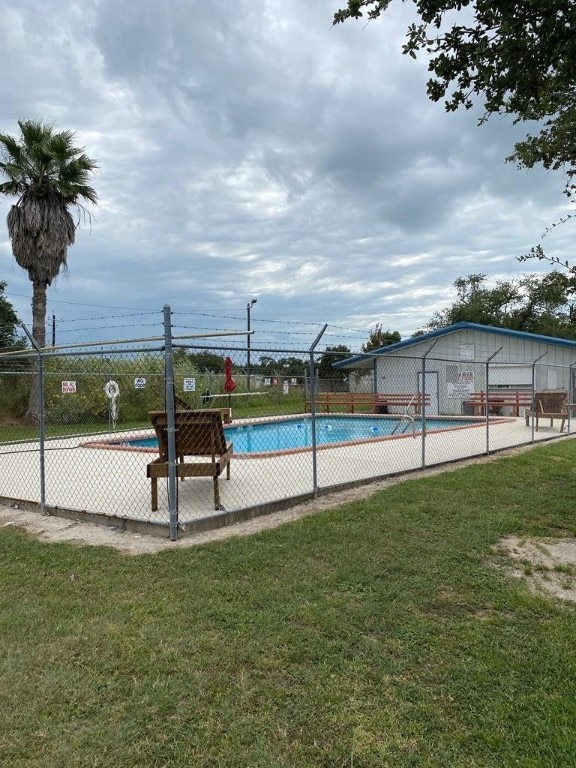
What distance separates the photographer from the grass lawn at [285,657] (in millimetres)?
2168

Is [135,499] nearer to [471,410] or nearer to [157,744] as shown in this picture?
[157,744]

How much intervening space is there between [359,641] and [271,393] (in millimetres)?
7944

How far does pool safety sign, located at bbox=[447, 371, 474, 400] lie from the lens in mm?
22594

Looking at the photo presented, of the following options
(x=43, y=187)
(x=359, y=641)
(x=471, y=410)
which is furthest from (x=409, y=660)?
(x=471, y=410)

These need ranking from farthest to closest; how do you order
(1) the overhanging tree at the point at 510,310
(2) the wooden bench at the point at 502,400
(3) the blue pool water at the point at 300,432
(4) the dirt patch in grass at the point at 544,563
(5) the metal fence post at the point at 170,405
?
1. (1) the overhanging tree at the point at 510,310
2. (2) the wooden bench at the point at 502,400
3. (3) the blue pool water at the point at 300,432
4. (5) the metal fence post at the point at 170,405
5. (4) the dirt patch in grass at the point at 544,563

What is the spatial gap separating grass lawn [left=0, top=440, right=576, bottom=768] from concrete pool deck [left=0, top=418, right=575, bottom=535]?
1065mm

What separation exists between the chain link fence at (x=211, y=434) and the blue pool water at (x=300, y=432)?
2.3 inches

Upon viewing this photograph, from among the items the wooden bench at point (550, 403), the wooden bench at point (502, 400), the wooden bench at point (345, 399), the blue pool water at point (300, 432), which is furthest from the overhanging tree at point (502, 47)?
the wooden bench at point (502, 400)

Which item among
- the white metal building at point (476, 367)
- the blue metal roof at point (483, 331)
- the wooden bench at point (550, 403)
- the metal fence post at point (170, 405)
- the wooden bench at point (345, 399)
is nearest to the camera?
the metal fence post at point (170, 405)

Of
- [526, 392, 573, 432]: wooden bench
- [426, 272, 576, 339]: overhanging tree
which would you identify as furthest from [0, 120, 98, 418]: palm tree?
[426, 272, 576, 339]: overhanging tree

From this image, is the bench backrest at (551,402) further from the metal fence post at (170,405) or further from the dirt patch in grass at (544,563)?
the metal fence post at (170,405)

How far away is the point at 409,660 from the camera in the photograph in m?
2.78

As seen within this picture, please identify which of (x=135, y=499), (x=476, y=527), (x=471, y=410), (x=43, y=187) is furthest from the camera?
(x=471, y=410)

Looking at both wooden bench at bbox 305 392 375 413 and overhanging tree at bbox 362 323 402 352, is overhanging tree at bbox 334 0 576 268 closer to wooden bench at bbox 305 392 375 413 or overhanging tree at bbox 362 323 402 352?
wooden bench at bbox 305 392 375 413
